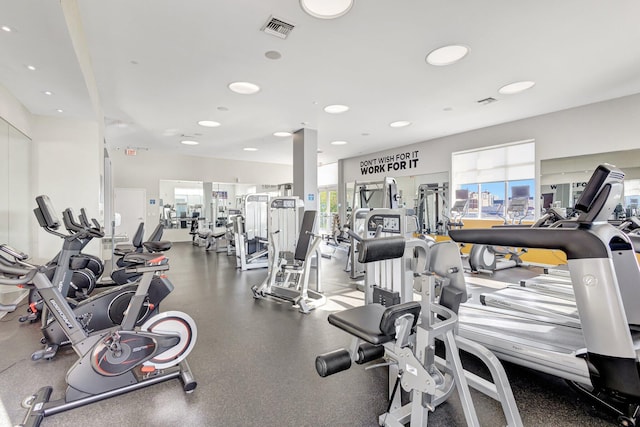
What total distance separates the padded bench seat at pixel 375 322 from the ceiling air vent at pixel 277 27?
2.97 metres

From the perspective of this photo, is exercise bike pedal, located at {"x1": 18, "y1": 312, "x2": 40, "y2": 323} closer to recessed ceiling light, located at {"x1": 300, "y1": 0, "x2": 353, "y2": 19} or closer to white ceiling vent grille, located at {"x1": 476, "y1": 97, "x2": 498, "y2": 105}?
recessed ceiling light, located at {"x1": 300, "y1": 0, "x2": 353, "y2": 19}

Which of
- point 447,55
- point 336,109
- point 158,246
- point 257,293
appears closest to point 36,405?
point 158,246

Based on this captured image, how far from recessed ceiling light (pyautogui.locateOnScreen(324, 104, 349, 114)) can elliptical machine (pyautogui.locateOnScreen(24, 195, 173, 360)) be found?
4.32 m

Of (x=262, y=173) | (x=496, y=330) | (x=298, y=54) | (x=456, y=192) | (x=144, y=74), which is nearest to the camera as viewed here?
(x=496, y=330)

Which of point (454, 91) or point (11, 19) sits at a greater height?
point (454, 91)

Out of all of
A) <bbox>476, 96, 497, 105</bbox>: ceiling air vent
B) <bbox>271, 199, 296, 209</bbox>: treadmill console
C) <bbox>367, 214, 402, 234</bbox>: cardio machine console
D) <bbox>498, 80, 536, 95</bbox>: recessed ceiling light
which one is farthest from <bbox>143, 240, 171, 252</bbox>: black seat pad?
<bbox>476, 96, 497, 105</bbox>: ceiling air vent

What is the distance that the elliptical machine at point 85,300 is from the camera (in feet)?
7.64

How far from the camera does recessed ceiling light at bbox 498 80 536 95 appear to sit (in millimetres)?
4562

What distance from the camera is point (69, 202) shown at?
16.0 feet

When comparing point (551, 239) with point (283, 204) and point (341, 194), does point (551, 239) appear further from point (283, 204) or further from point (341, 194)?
point (341, 194)

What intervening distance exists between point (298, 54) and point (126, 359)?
11.9 feet

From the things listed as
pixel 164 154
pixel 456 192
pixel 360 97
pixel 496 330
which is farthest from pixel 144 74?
pixel 456 192

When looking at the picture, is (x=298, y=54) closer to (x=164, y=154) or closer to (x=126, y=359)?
(x=126, y=359)

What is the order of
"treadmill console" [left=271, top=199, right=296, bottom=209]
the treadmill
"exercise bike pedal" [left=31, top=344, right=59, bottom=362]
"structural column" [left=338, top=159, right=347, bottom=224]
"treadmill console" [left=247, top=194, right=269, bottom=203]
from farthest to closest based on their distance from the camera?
"structural column" [left=338, top=159, right=347, bottom=224]
"treadmill console" [left=247, top=194, right=269, bottom=203]
"treadmill console" [left=271, top=199, right=296, bottom=209]
"exercise bike pedal" [left=31, top=344, right=59, bottom=362]
the treadmill
